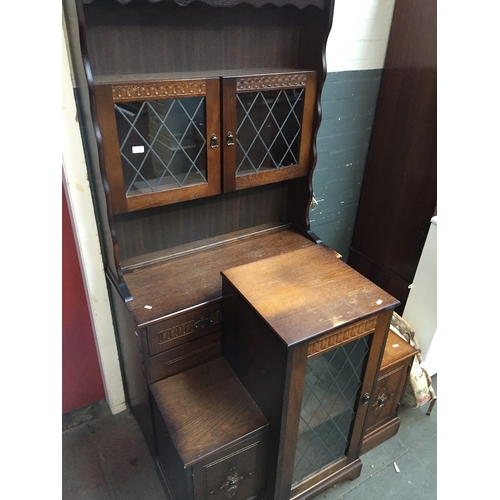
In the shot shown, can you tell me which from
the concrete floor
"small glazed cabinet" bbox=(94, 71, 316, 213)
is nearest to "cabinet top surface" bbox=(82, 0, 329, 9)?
"small glazed cabinet" bbox=(94, 71, 316, 213)

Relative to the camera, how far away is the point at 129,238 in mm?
1658

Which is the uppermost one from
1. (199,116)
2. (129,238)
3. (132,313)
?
(199,116)

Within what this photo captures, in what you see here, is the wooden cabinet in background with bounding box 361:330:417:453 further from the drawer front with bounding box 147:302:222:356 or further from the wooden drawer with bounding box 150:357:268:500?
the drawer front with bounding box 147:302:222:356

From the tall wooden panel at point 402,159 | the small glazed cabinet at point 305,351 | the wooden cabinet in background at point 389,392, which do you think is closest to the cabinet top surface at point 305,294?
the small glazed cabinet at point 305,351

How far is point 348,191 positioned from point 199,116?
1.19 meters

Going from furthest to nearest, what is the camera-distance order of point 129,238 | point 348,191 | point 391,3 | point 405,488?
point 348,191 → point 391,3 → point 405,488 → point 129,238

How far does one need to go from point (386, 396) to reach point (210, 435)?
864mm

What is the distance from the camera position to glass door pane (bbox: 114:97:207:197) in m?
1.35

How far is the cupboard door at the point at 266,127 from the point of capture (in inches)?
58.7

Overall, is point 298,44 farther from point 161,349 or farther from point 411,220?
point 161,349

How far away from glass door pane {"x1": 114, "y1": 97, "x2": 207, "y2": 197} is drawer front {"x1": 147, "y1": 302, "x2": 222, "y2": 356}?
0.46m

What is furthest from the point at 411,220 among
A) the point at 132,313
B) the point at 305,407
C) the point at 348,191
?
the point at 132,313

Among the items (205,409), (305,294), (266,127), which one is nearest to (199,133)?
(266,127)

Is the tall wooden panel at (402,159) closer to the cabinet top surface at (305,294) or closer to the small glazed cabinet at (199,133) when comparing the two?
the small glazed cabinet at (199,133)
